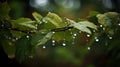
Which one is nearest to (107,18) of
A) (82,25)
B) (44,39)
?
(82,25)

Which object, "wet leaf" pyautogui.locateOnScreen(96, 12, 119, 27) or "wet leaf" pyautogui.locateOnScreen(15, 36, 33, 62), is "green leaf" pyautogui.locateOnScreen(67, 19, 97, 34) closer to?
"wet leaf" pyautogui.locateOnScreen(96, 12, 119, 27)

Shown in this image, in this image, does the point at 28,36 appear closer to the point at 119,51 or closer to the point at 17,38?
the point at 17,38

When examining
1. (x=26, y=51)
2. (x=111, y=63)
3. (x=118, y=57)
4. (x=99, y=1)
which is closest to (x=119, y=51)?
(x=118, y=57)

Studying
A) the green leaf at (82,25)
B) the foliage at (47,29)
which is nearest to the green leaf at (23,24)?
the foliage at (47,29)

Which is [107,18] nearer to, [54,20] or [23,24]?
[54,20]

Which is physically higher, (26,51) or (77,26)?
(77,26)

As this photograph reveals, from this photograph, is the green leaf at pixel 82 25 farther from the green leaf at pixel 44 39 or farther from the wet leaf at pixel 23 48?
the wet leaf at pixel 23 48

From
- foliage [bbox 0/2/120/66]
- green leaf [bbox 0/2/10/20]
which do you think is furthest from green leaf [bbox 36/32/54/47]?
green leaf [bbox 0/2/10/20]

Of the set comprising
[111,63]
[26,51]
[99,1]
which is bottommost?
[99,1]

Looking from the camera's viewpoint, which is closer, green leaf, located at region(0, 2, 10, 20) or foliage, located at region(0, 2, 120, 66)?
foliage, located at region(0, 2, 120, 66)
